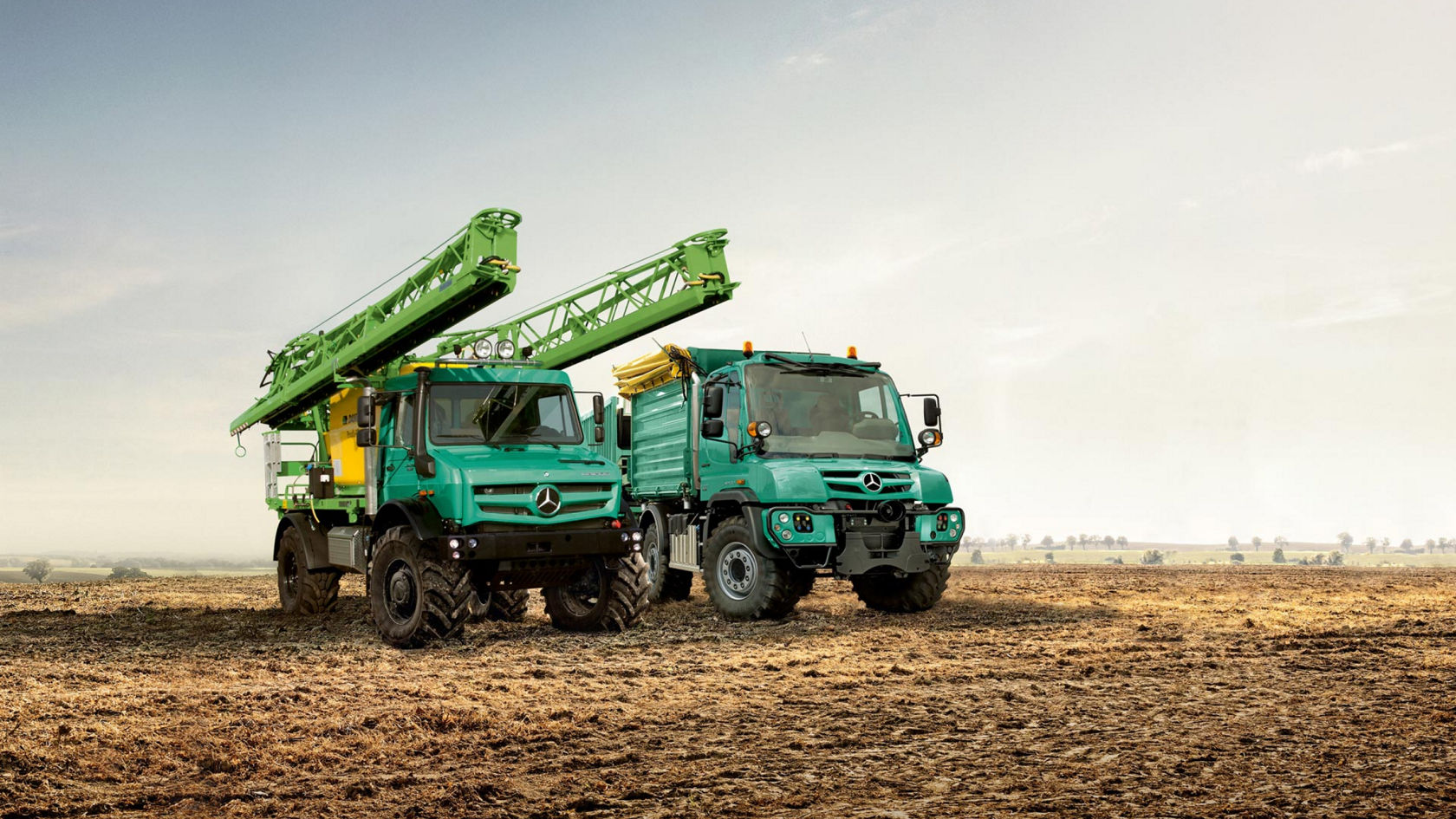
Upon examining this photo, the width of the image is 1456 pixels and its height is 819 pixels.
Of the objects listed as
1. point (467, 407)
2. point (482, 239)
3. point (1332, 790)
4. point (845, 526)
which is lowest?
point (1332, 790)

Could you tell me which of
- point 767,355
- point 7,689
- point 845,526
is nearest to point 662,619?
point 845,526

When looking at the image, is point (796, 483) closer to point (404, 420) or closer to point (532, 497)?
point (532, 497)

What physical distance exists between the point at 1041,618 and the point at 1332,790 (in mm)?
8451

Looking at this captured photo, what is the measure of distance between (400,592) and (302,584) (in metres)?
4.14

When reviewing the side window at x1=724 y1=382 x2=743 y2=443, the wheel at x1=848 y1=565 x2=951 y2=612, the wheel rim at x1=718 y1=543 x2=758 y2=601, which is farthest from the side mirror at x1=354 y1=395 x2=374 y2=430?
the wheel at x1=848 y1=565 x2=951 y2=612

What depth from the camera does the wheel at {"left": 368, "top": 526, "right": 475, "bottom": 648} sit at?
1095 cm

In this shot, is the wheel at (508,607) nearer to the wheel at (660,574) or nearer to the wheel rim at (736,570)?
the wheel at (660,574)

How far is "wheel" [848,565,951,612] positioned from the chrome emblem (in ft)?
14.6

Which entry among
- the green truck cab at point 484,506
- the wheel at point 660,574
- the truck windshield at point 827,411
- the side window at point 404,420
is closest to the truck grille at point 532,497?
the green truck cab at point 484,506

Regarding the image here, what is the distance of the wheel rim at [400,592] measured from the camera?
11.3 m

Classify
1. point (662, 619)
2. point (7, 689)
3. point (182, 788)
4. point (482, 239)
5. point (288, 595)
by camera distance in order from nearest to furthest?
point (182, 788), point (7, 689), point (482, 239), point (662, 619), point (288, 595)

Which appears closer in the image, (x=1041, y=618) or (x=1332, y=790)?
(x=1332, y=790)

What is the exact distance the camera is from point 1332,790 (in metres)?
5.88

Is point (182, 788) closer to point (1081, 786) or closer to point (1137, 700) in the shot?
point (1081, 786)
